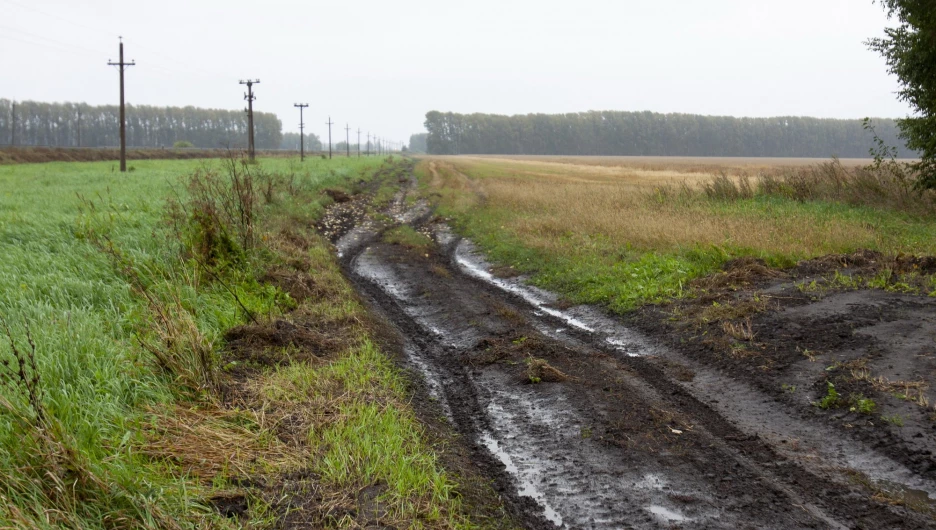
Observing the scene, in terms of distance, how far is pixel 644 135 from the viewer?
16675 centimetres

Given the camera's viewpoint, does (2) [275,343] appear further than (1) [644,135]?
No

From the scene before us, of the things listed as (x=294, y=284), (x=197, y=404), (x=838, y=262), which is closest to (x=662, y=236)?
(x=838, y=262)

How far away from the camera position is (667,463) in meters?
5.00

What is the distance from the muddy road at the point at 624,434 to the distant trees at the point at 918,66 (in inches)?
456

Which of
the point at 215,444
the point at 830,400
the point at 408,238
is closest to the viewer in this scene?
the point at 215,444

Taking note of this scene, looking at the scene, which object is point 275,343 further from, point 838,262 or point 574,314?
point 838,262

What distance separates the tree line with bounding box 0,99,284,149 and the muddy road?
12805cm

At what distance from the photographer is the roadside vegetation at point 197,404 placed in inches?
147

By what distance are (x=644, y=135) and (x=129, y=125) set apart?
4902 inches

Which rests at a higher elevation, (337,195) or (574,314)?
(337,195)

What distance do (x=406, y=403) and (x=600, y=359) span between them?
262cm

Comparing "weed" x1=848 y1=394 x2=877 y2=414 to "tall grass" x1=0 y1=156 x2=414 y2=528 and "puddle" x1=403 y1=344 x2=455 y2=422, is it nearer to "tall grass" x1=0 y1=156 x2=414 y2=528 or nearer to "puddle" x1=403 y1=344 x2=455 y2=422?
"puddle" x1=403 y1=344 x2=455 y2=422

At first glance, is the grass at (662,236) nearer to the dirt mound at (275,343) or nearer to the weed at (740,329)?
the weed at (740,329)

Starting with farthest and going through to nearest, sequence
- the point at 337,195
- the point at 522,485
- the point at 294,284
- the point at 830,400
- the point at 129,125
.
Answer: the point at 129,125, the point at 337,195, the point at 294,284, the point at 830,400, the point at 522,485
